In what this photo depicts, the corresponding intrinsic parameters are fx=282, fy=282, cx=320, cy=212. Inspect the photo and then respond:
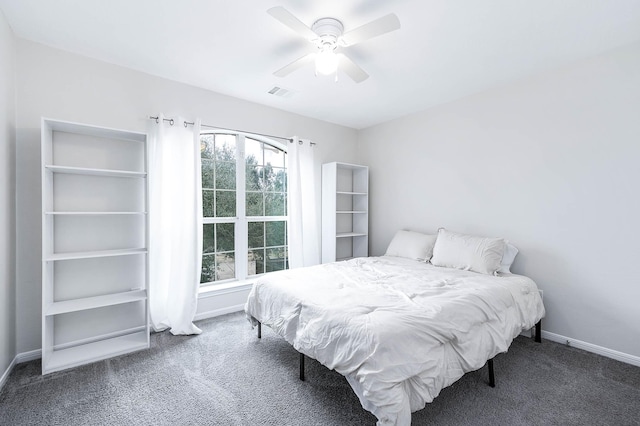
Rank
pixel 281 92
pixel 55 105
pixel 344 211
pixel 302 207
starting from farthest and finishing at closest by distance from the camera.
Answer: pixel 344 211 → pixel 302 207 → pixel 281 92 → pixel 55 105

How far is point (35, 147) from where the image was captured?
2.25 meters

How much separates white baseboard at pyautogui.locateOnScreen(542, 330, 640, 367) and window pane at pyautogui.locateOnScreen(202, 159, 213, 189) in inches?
149

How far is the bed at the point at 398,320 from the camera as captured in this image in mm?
1406

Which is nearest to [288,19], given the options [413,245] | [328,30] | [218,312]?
[328,30]

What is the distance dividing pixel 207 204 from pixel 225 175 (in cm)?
41

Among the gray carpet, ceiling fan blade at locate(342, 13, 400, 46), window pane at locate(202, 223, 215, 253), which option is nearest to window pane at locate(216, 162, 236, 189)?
window pane at locate(202, 223, 215, 253)

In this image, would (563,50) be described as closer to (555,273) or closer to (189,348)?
(555,273)

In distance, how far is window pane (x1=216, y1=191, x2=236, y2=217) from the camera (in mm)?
3326

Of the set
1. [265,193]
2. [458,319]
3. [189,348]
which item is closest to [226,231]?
[265,193]

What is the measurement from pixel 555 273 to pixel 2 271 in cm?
446

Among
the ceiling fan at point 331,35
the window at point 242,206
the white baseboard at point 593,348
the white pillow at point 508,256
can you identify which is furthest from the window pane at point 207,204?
the white baseboard at point 593,348

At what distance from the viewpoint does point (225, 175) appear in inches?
133

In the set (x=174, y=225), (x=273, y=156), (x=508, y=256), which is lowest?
(x=508, y=256)

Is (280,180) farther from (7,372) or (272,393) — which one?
(7,372)
